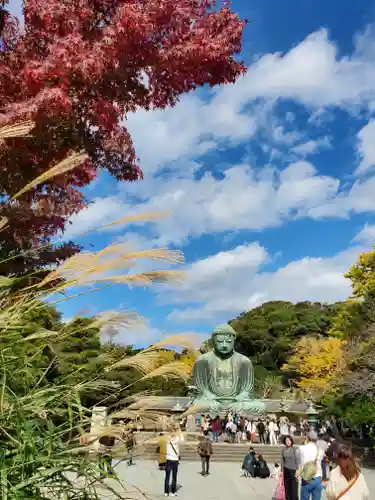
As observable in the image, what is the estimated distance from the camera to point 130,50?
383cm

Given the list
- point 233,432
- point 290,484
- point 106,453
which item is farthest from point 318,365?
point 106,453

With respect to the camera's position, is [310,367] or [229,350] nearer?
[229,350]

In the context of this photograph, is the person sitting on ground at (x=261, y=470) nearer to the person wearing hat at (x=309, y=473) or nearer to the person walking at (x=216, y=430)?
the person wearing hat at (x=309, y=473)

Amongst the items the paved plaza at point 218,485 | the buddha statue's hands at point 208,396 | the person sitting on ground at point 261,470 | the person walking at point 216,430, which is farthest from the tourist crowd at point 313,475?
the buddha statue's hands at point 208,396

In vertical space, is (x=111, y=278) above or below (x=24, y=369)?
above

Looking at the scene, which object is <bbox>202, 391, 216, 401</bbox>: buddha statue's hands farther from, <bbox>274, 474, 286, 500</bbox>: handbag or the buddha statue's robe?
<bbox>274, 474, 286, 500</bbox>: handbag

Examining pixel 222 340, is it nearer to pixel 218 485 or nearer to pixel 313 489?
pixel 218 485

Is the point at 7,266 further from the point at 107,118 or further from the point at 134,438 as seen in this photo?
the point at 134,438

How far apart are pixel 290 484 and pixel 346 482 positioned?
12.6 ft

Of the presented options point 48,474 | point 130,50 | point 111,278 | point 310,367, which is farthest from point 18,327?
point 310,367

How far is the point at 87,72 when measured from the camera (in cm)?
368

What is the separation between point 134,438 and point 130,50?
276cm

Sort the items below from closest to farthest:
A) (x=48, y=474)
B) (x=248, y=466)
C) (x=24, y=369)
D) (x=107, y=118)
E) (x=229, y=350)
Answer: (x=48, y=474) → (x=24, y=369) → (x=107, y=118) → (x=248, y=466) → (x=229, y=350)

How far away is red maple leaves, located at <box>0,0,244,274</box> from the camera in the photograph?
3691mm
